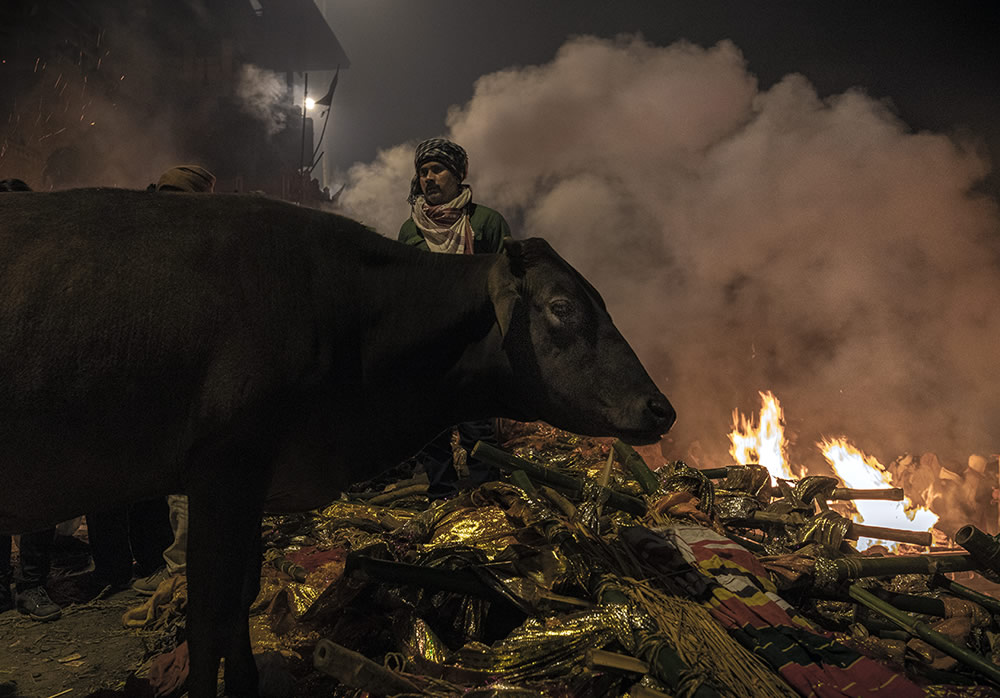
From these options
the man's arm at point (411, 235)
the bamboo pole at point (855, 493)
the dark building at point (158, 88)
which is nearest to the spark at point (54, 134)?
the dark building at point (158, 88)

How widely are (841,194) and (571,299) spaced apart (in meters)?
9.66

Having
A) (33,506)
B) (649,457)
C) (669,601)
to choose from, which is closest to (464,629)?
(669,601)

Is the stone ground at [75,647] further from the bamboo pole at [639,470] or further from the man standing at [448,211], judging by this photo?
the bamboo pole at [639,470]

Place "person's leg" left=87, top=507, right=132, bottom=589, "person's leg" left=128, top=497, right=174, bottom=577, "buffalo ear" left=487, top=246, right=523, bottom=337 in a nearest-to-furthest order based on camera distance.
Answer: "buffalo ear" left=487, top=246, right=523, bottom=337 → "person's leg" left=87, top=507, right=132, bottom=589 → "person's leg" left=128, top=497, right=174, bottom=577

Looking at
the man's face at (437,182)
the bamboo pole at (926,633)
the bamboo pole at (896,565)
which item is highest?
the man's face at (437,182)

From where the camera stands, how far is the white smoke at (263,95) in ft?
63.3

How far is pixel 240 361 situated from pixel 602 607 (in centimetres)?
184

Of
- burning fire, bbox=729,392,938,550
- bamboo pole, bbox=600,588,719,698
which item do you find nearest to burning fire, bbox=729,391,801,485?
burning fire, bbox=729,392,938,550

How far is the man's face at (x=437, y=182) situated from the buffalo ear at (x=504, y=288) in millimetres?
1817

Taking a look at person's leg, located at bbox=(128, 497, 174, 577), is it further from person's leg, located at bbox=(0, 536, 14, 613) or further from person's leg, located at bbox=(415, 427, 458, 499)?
person's leg, located at bbox=(415, 427, 458, 499)

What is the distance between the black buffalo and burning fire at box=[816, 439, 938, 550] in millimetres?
7102

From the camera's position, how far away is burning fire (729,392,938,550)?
8.01 metres

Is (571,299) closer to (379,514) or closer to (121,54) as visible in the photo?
(379,514)

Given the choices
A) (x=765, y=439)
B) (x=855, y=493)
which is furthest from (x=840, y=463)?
(x=855, y=493)
